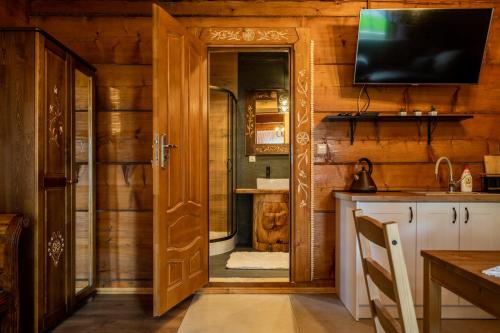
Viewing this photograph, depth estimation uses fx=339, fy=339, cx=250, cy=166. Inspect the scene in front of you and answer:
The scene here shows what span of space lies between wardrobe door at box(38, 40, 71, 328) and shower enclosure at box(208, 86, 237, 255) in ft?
7.47

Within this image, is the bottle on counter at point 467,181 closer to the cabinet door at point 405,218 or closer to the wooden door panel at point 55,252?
the cabinet door at point 405,218

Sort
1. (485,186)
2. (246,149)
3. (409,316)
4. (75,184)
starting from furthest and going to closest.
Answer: (246,149) → (485,186) → (75,184) → (409,316)

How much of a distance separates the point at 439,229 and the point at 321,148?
3.57ft

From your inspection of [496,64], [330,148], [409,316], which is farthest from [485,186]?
[409,316]

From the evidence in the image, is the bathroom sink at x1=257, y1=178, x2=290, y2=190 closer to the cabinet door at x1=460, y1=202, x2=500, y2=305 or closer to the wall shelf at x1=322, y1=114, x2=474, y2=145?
the wall shelf at x1=322, y1=114, x2=474, y2=145

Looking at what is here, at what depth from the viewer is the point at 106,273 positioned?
117 inches

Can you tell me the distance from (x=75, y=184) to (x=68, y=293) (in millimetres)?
788

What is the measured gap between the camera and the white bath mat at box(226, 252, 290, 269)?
12.0 feet

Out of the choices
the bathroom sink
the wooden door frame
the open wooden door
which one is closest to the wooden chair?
the open wooden door

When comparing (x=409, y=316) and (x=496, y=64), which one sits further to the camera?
(x=496, y=64)

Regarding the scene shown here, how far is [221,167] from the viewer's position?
181 inches

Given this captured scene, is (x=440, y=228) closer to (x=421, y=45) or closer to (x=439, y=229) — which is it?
(x=439, y=229)

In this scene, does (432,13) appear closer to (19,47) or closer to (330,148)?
(330,148)

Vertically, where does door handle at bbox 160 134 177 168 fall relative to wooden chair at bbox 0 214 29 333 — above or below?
above
